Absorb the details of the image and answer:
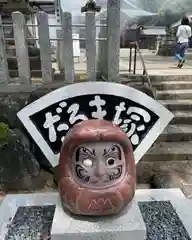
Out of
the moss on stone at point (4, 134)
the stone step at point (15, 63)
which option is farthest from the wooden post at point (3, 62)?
the stone step at point (15, 63)

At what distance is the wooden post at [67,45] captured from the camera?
345 centimetres

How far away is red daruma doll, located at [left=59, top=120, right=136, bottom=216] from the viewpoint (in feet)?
6.36

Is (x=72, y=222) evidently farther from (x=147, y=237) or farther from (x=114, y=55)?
(x=114, y=55)

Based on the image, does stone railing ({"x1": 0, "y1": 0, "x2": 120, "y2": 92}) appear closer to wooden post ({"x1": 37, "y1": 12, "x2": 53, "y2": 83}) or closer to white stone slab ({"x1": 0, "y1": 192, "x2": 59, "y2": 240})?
wooden post ({"x1": 37, "y1": 12, "x2": 53, "y2": 83})

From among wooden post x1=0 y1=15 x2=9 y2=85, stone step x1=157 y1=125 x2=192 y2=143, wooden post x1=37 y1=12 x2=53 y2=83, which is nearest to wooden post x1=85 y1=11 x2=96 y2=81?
wooden post x1=37 y1=12 x2=53 y2=83

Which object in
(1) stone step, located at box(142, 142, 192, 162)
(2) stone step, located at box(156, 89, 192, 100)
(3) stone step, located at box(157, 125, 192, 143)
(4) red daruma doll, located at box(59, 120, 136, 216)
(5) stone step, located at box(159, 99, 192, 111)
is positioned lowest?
(1) stone step, located at box(142, 142, 192, 162)

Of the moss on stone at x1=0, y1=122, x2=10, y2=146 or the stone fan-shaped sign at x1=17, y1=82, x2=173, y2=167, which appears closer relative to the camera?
the stone fan-shaped sign at x1=17, y1=82, x2=173, y2=167

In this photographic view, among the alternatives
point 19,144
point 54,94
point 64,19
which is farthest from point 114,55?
point 19,144

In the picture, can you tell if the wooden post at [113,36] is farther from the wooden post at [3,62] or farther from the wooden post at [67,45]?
the wooden post at [3,62]

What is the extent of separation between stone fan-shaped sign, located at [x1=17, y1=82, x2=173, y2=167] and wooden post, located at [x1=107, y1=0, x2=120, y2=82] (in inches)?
50.9

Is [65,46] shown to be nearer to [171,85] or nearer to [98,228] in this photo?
[98,228]

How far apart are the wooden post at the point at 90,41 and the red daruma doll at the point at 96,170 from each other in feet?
5.82

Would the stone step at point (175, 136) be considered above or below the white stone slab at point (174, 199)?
below

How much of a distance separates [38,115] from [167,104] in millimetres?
3324
